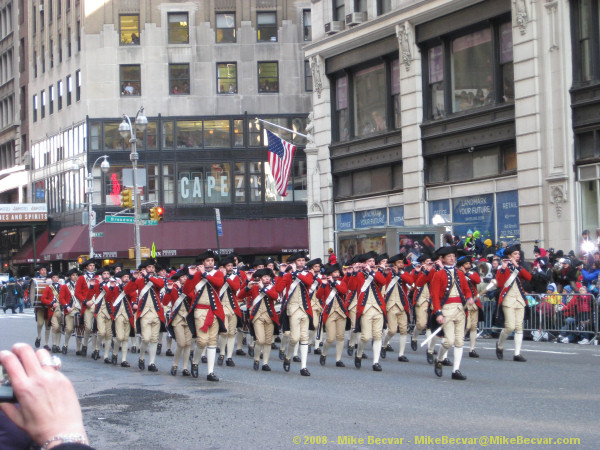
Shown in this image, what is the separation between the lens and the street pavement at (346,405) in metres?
9.55

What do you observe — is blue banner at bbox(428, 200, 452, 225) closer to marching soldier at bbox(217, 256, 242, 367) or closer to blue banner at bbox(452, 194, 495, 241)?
blue banner at bbox(452, 194, 495, 241)

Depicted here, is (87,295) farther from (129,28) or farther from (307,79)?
(129,28)

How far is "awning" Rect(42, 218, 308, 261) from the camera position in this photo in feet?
176

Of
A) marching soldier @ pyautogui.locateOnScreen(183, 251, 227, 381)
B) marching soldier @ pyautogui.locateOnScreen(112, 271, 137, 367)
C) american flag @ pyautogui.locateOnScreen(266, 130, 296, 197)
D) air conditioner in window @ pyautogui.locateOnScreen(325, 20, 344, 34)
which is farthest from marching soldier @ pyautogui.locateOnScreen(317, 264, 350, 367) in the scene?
air conditioner in window @ pyautogui.locateOnScreen(325, 20, 344, 34)

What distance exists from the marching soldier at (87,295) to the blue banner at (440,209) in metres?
13.4

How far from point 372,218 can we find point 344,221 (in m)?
2.09

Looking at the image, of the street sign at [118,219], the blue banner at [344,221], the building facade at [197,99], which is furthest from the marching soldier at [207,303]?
the building facade at [197,99]

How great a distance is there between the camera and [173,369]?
54.0 ft

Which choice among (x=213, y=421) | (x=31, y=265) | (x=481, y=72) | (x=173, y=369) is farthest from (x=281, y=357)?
(x=31, y=265)

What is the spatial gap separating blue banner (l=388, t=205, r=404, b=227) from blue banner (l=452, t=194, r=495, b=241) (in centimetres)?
292

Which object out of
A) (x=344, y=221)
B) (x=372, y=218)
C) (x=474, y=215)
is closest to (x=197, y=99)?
(x=344, y=221)

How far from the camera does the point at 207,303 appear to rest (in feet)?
51.3

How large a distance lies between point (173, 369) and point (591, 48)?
15343mm

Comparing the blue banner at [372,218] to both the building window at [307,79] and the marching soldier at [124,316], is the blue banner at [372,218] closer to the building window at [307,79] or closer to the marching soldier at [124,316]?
the marching soldier at [124,316]
